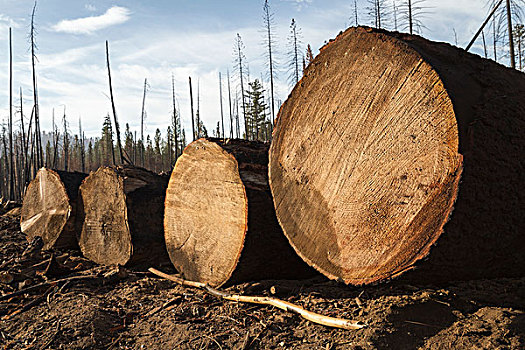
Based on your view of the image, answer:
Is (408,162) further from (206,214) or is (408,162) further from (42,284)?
(42,284)

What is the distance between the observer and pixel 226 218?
2762 millimetres

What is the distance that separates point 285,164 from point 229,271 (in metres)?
0.93

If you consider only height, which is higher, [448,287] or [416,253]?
[416,253]

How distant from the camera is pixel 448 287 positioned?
2.33 m

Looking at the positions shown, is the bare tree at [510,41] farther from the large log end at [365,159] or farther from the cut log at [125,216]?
the cut log at [125,216]

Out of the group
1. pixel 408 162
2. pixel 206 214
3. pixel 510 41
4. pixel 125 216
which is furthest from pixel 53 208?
pixel 510 41

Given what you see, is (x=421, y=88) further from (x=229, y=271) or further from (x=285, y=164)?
(x=229, y=271)

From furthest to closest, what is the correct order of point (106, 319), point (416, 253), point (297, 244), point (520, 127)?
point (106, 319) < point (297, 244) < point (520, 127) < point (416, 253)

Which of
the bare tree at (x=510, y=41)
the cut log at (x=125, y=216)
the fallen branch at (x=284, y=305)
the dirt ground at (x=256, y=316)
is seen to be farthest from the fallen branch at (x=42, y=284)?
the bare tree at (x=510, y=41)

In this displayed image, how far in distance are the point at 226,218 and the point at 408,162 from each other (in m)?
1.42

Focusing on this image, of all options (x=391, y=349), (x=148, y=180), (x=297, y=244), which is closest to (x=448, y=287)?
(x=391, y=349)

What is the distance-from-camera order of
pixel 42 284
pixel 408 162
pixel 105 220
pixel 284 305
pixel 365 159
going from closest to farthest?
1. pixel 408 162
2. pixel 365 159
3. pixel 284 305
4. pixel 42 284
5. pixel 105 220

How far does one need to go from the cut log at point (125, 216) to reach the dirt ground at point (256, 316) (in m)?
0.31

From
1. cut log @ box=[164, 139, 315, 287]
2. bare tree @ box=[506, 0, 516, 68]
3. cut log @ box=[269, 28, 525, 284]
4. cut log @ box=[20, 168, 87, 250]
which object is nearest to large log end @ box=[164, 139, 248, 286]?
cut log @ box=[164, 139, 315, 287]
